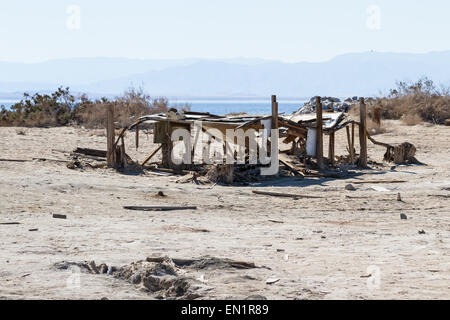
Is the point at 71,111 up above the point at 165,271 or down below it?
above

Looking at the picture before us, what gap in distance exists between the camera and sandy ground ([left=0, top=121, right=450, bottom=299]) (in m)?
7.36

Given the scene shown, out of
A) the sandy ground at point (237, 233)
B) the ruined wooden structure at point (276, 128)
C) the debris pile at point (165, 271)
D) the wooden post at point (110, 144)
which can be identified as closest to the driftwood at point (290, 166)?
the ruined wooden structure at point (276, 128)

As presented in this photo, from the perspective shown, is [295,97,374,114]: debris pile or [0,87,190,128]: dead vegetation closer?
[0,87,190,128]: dead vegetation

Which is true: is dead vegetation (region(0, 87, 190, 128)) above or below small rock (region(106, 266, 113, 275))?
above

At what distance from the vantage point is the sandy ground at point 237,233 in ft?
24.1

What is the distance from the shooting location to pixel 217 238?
10055 millimetres

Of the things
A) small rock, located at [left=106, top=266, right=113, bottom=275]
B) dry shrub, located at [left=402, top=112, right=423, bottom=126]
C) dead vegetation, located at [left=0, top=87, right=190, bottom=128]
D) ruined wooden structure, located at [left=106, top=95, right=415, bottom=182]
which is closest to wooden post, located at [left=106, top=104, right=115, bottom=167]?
ruined wooden structure, located at [left=106, top=95, right=415, bottom=182]

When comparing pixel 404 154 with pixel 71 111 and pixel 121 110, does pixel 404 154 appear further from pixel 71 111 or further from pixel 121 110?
pixel 71 111

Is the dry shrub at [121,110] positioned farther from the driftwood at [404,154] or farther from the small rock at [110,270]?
the small rock at [110,270]

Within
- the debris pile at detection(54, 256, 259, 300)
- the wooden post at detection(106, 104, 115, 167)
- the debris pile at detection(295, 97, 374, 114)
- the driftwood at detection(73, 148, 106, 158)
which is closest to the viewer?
the debris pile at detection(54, 256, 259, 300)

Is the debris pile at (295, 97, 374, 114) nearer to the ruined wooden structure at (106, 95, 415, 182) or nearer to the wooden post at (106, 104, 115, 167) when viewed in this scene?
the ruined wooden structure at (106, 95, 415, 182)

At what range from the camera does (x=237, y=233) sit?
10.6 m

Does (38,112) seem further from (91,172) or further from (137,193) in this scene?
(137,193)

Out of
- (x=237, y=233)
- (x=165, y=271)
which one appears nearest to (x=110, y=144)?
(x=237, y=233)
